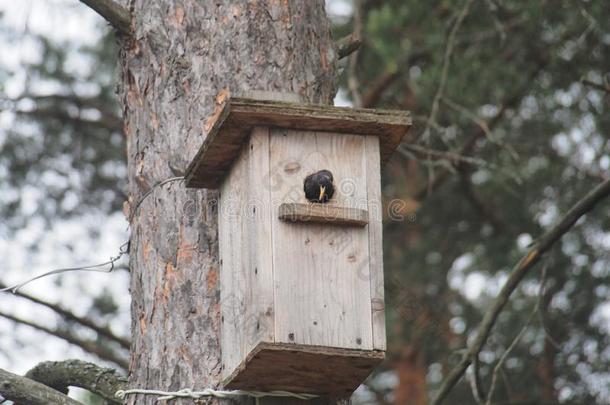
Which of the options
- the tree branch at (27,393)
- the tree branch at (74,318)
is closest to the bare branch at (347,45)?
the tree branch at (27,393)

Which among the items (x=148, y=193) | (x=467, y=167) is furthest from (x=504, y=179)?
(x=148, y=193)

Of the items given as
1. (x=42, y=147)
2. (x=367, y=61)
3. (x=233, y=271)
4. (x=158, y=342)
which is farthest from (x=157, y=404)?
(x=367, y=61)

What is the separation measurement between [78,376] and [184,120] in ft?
3.25

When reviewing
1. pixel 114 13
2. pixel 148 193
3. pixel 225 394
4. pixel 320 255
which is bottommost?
pixel 225 394

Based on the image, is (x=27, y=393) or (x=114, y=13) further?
(x=114, y=13)

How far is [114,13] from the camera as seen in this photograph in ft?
13.7

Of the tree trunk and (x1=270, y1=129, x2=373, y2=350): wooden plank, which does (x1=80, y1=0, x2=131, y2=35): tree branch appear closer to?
the tree trunk

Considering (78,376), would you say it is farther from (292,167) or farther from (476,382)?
(476,382)

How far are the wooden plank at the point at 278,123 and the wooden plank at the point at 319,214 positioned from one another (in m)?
0.25

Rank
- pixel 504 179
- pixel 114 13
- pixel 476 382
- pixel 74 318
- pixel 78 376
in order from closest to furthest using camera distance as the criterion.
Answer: pixel 114 13
pixel 78 376
pixel 476 382
pixel 74 318
pixel 504 179

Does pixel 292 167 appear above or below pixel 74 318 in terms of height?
below

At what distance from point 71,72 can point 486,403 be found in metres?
5.78

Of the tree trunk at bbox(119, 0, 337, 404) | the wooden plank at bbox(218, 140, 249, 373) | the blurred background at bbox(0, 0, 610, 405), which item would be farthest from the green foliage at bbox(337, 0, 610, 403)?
the wooden plank at bbox(218, 140, 249, 373)

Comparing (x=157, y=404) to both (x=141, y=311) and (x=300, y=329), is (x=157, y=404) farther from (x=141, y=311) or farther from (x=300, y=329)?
(x=300, y=329)
